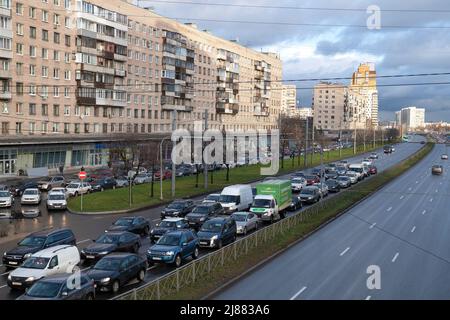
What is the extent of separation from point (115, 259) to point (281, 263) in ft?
23.1

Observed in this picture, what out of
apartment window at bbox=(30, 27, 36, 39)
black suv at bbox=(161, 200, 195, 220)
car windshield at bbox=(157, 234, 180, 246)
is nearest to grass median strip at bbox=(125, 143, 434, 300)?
car windshield at bbox=(157, 234, 180, 246)

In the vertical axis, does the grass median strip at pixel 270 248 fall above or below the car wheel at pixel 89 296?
below

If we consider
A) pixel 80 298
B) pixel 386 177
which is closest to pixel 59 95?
pixel 386 177

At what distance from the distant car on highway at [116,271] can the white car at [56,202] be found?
20516 mm

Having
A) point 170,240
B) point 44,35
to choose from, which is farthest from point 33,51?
point 170,240

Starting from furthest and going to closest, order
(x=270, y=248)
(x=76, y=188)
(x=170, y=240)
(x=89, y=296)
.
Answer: (x=76, y=188) → (x=270, y=248) → (x=170, y=240) → (x=89, y=296)

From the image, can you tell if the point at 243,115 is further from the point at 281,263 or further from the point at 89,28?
the point at 281,263

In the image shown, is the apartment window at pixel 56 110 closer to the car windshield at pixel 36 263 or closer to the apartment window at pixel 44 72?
the apartment window at pixel 44 72

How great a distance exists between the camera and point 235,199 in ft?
120

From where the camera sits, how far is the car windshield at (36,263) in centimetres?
1866

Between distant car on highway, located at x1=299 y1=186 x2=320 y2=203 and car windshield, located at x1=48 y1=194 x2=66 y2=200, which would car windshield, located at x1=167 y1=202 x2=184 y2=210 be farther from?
distant car on highway, located at x1=299 y1=186 x2=320 y2=203

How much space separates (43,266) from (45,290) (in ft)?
12.2

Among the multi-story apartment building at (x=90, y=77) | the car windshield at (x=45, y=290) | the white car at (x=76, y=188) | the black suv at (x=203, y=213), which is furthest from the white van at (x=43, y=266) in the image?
the multi-story apartment building at (x=90, y=77)

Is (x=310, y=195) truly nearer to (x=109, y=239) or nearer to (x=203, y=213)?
(x=203, y=213)
